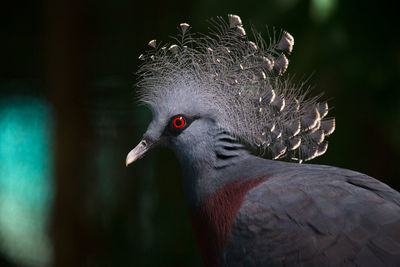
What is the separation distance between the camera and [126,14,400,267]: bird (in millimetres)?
1158

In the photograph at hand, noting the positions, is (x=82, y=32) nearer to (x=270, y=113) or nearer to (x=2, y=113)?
(x=2, y=113)

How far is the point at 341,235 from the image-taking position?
1139 mm

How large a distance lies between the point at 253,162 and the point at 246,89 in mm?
207

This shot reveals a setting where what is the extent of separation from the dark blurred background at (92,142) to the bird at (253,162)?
87cm

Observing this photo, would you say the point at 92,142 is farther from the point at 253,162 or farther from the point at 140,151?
the point at 253,162

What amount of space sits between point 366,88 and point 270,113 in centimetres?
80

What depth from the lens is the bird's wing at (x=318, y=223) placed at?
1120 millimetres

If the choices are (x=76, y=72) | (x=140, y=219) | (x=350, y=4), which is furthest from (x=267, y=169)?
(x=76, y=72)

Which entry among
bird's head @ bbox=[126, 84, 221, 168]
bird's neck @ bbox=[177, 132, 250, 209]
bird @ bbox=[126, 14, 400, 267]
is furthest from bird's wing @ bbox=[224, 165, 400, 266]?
bird's head @ bbox=[126, 84, 221, 168]

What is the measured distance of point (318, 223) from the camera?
1.16 meters

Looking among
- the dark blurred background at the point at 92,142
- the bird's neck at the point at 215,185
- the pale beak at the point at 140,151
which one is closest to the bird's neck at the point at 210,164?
the bird's neck at the point at 215,185

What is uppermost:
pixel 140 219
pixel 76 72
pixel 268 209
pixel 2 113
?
pixel 76 72

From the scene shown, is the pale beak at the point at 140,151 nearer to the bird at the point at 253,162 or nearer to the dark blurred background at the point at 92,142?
the bird at the point at 253,162

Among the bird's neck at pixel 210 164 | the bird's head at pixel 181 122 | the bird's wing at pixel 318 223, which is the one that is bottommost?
the bird's wing at pixel 318 223
